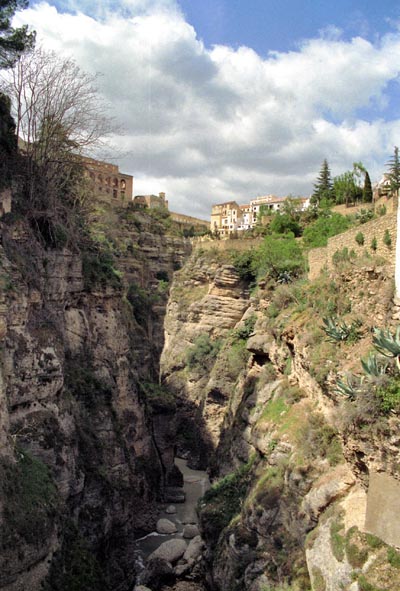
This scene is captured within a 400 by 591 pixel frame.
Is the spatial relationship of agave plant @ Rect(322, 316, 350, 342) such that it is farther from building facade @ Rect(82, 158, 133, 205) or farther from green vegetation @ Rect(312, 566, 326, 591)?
building facade @ Rect(82, 158, 133, 205)

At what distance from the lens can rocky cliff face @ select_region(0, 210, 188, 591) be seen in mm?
14688

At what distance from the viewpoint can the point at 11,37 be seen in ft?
73.9

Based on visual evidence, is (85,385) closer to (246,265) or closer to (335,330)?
(335,330)

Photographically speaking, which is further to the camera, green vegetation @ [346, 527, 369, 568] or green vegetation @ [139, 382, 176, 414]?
green vegetation @ [139, 382, 176, 414]

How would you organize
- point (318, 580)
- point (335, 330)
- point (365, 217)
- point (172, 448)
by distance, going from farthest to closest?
point (172, 448) < point (365, 217) < point (335, 330) < point (318, 580)

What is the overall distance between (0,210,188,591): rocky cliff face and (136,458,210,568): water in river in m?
0.93

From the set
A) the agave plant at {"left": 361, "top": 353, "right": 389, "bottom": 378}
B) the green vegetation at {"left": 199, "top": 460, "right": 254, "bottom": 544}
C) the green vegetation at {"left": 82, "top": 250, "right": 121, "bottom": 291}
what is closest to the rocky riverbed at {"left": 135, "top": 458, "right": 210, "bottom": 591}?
the green vegetation at {"left": 199, "top": 460, "right": 254, "bottom": 544}

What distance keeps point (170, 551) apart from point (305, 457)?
11.9 m

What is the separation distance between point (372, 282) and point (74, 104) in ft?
51.9

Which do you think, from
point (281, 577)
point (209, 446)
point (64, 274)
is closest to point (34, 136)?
point (64, 274)

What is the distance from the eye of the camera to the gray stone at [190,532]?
86.2ft

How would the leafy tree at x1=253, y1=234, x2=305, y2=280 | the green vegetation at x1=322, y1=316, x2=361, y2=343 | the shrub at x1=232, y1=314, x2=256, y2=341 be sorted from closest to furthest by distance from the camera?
the green vegetation at x1=322, y1=316, x2=361, y2=343, the leafy tree at x1=253, y1=234, x2=305, y2=280, the shrub at x1=232, y1=314, x2=256, y2=341

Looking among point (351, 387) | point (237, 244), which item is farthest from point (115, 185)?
point (351, 387)

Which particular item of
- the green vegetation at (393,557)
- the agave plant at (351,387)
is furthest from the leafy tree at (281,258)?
the green vegetation at (393,557)
